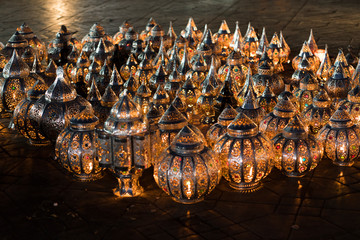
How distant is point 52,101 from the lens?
5.89m

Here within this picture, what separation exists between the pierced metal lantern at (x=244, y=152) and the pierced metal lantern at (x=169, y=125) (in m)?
0.40

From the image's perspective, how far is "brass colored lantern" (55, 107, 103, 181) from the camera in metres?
5.21

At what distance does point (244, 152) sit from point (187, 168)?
0.55m

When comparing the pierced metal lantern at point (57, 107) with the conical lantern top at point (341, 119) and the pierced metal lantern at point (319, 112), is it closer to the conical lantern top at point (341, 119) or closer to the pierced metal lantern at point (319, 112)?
the pierced metal lantern at point (319, 112)

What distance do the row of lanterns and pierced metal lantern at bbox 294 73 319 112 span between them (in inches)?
0.4

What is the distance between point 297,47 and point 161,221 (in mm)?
6308

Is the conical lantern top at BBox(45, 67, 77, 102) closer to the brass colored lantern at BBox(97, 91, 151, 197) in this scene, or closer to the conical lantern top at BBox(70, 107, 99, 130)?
the conical lantern top at BBox(70, 107, 99, 130)

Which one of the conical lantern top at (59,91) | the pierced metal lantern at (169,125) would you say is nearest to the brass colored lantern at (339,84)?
the pierced metal lantern at (169,125)

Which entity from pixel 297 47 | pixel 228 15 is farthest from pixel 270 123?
pixel 228 15

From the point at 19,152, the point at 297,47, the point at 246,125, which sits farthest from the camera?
the point at 297,47

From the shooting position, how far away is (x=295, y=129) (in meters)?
5.23

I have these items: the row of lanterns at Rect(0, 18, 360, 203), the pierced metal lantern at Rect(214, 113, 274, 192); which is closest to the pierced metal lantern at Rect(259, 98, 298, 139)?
the row of lanterns at Rect(0, 18, 360, 203)

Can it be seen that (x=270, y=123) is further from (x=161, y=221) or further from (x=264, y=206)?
(x=161, y=221)

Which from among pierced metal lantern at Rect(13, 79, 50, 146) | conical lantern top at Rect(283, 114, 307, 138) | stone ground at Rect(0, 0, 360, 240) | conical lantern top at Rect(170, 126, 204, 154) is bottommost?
stone ground at Rect(0, 0, 360, 240)
